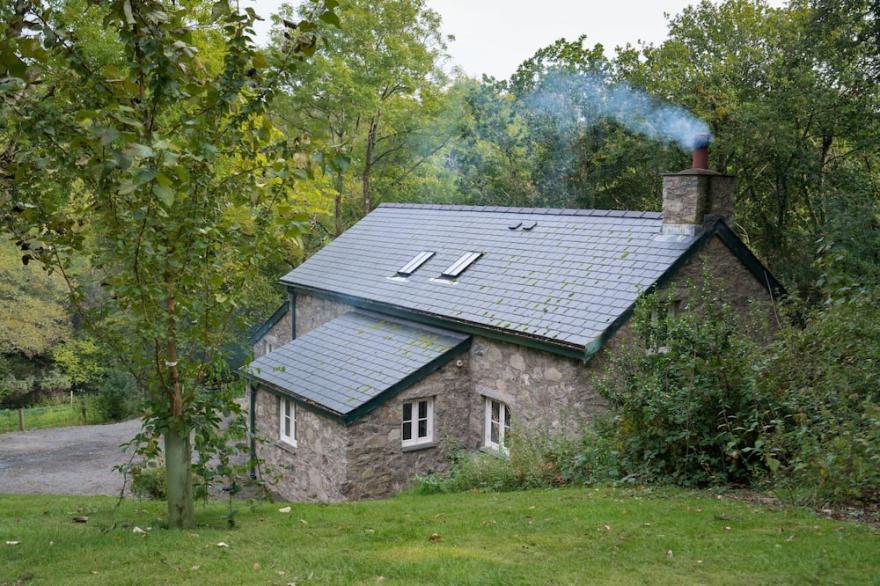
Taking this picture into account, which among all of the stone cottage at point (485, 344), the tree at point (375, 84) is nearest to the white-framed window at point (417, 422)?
the stone cottage at point (485, 344)

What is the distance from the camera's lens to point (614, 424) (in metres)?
10.5

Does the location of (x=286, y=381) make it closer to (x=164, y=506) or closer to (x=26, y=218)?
(x=164, y=506)

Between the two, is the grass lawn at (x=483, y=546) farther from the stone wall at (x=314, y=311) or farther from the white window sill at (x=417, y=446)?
the stone wall at (x=314, y=311)

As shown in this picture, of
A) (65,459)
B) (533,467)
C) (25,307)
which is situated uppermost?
(25,307)

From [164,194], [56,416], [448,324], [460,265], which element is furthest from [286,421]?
[56,416]

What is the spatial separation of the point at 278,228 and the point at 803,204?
879 inches

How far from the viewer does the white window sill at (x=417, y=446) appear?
1373 centimetres

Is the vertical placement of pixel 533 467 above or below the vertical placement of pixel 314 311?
→ below

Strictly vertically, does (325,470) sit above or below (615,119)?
below

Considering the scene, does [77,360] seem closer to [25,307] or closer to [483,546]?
[25,307]

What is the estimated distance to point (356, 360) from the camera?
15.2 metres

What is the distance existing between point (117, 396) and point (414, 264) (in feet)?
43.1

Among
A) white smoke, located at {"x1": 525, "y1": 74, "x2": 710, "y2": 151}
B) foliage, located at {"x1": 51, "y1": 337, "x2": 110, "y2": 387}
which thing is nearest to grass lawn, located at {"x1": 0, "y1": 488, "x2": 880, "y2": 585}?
white smoke, located at {"x1": 525, "y1": 74, "x2": 710, "y2": 151}

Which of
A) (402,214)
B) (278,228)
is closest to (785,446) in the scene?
(278,228)
